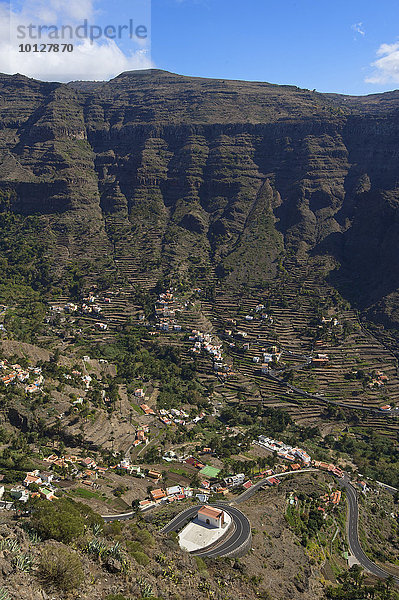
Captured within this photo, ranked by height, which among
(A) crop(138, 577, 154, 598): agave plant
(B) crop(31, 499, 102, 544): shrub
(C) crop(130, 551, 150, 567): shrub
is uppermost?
(B) crop(31, 499, 102, 544): shrub

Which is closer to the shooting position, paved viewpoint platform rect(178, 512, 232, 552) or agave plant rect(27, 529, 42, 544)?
agave plant rect(27, 529, 42, 544)

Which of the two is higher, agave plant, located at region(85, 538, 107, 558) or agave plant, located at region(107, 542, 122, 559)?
agave plant, located at region(85, 538, 107, 558)

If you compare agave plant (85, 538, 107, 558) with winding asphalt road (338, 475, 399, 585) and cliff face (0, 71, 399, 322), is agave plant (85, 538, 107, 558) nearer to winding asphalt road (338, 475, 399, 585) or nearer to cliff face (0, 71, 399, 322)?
winding asphalt road (338, 475, 399, 585)

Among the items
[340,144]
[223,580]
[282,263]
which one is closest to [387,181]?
[340,144]

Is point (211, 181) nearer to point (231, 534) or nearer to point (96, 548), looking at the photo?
point (231, 534)

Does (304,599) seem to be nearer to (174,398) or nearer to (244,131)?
(174,398)

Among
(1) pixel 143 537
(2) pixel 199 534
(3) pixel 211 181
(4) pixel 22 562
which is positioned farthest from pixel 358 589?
(3) pixel 211 181

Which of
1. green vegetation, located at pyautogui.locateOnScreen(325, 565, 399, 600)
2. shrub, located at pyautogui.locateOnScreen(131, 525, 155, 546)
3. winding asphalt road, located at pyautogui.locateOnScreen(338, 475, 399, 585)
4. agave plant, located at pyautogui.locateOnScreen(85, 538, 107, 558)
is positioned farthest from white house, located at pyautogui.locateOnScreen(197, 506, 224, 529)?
agave plant, located at pyautogui.locateOnScreen(85, 538, 107, 558)
